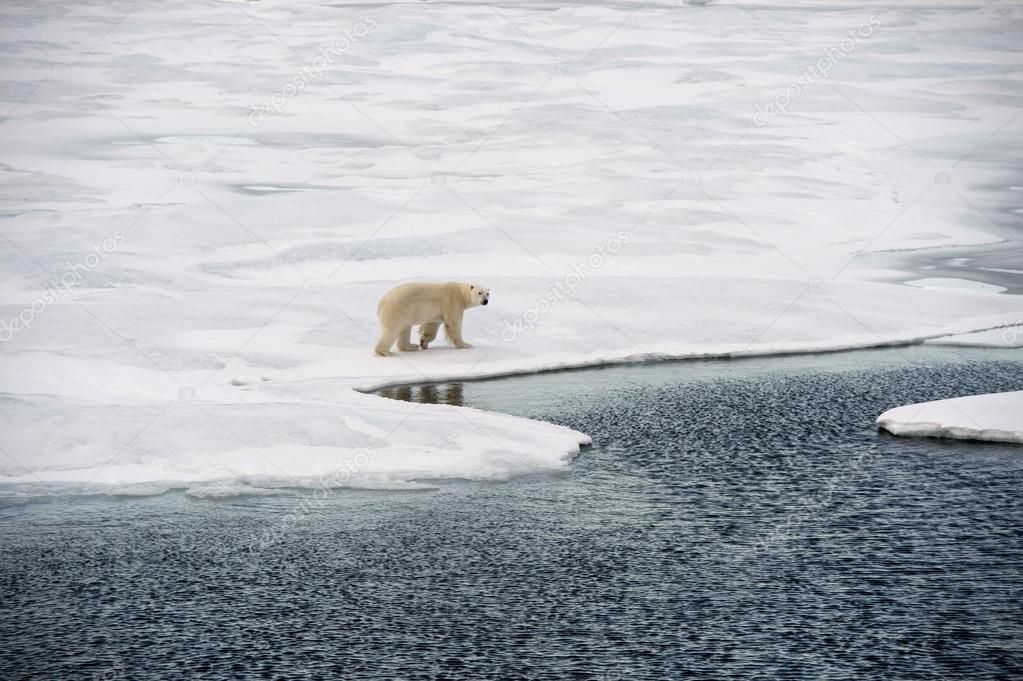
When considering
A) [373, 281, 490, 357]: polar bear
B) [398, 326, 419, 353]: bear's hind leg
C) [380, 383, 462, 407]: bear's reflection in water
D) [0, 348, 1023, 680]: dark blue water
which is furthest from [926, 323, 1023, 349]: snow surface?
[398, 326, 419, 353]: bear's hind leg

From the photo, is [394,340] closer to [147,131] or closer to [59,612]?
[59,612]

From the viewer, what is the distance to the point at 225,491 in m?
9.02

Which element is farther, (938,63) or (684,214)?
(938,63)

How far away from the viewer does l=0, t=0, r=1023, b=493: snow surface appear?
410 inches

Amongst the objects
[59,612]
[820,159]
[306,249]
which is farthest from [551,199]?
[59,612]

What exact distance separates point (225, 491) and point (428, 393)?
347 centimetres

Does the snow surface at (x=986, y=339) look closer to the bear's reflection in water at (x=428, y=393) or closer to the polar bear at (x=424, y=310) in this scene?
the polar bear at (x=424, y=310)

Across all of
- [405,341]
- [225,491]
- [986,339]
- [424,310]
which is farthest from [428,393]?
[986,339]

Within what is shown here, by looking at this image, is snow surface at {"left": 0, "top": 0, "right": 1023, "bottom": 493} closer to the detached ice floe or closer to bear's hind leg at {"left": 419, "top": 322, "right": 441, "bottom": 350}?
bear's hind leg at {"left": 419, "top": 322, "right": 441, "bottom": 350}

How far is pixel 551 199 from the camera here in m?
23.0

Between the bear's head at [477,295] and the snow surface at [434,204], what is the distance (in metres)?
0.53

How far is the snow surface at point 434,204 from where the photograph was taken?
1042 cm

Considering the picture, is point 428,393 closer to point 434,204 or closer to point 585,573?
point 585,573

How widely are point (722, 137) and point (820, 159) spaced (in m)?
2.40
